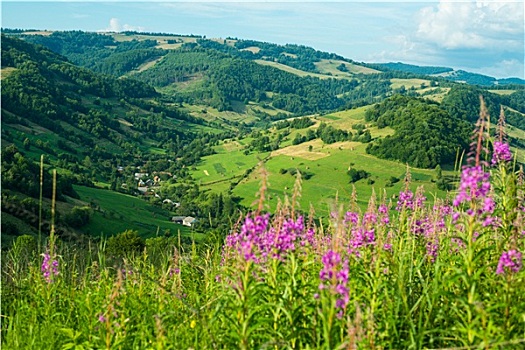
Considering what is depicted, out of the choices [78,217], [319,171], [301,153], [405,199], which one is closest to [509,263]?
[405,199]

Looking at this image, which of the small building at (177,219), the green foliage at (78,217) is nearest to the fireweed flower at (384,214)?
the green foliage at (78,217)

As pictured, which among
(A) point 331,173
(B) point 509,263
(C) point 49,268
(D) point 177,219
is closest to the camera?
(B) point 509,263

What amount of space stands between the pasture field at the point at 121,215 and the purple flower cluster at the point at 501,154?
292 feet

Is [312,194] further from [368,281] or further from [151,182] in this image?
[368,281]

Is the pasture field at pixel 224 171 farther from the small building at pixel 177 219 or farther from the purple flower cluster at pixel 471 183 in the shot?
the purple flower cluster at pixel 471 183

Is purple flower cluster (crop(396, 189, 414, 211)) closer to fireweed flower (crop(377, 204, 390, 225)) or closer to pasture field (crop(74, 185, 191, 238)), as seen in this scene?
fireweed flower (crop(377, 204, 390, 225))

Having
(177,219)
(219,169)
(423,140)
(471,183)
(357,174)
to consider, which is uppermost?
(471,183)

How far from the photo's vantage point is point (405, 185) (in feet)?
24.1

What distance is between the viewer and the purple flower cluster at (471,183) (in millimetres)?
4945

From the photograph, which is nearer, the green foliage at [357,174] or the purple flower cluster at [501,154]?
the purple flower cluster at [501,154]

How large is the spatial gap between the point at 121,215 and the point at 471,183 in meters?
117

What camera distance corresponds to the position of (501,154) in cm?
608

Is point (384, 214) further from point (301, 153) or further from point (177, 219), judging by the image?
point (301, 153)

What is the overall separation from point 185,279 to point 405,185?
4.18 metres
